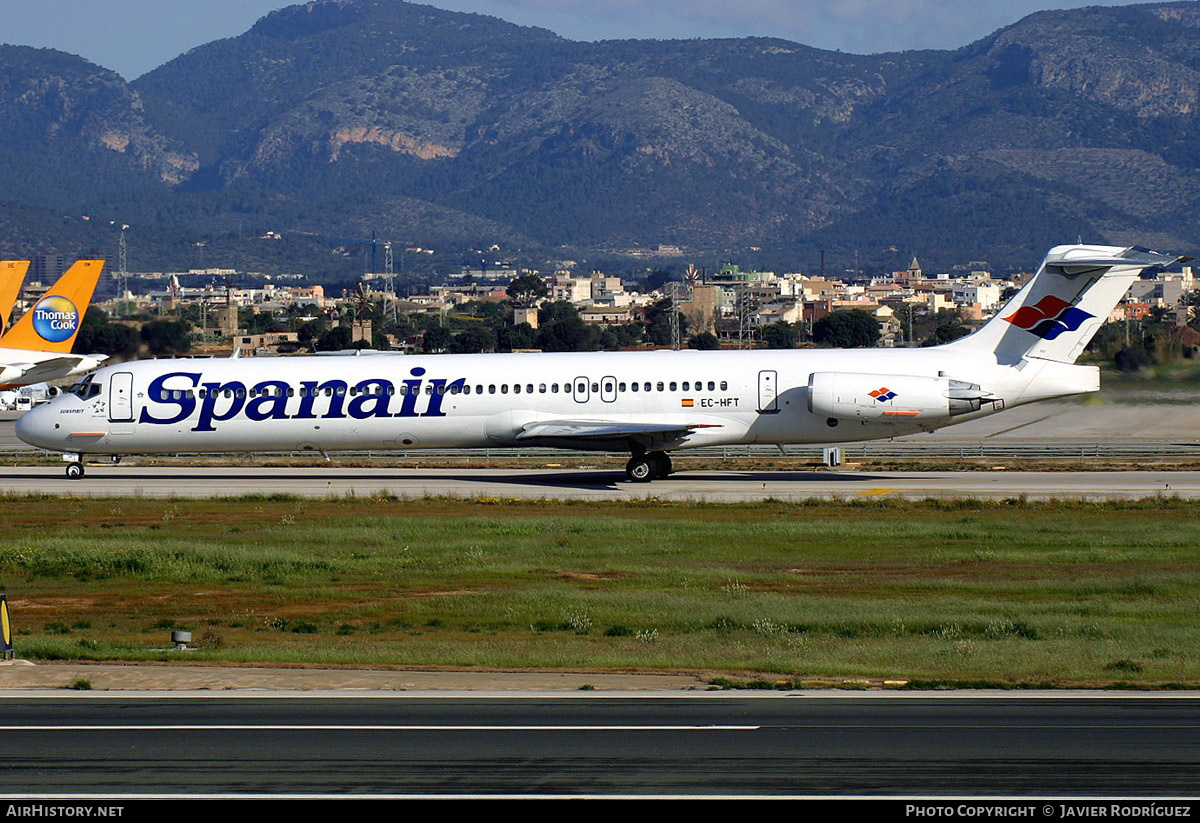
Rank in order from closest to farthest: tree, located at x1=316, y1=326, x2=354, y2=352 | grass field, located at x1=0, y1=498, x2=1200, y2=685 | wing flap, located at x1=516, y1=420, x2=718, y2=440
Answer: grass field, located at x1=0, y1=498, x2=1200, y2=685
wing flap, located at x1=516, y1=420, x2=718, y2=440
tree, located at x1=316, y1=326, x2=354, y2=352

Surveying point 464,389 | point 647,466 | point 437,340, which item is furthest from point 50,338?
point 437,340

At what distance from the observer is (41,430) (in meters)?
44.3

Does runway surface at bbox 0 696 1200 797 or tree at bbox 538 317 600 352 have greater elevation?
tree at bbox 538 317 600 352

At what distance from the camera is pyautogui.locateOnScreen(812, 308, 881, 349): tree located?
127375 mm

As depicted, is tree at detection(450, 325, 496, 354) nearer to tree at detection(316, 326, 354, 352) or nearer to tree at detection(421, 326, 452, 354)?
tree at detection(421, 326, 452, 354)

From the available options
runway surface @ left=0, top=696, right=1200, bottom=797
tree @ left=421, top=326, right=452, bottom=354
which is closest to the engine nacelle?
runway surface @ left=0, top=696, right=1200, bottom=797

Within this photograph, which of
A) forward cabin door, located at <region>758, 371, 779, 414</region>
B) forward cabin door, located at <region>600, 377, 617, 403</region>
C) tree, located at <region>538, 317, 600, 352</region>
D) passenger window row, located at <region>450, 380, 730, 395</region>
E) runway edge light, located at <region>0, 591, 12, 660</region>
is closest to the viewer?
runway edge light, located at <region>0, 591, 12, 660</region>

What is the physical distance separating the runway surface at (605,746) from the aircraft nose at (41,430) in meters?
29.1

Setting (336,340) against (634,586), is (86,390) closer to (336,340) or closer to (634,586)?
(634,586)

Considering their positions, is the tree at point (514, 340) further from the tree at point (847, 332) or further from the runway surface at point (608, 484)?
the runway surface at point (608, 484)

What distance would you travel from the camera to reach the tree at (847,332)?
127375 millimetres

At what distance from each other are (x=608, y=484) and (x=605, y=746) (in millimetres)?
29380

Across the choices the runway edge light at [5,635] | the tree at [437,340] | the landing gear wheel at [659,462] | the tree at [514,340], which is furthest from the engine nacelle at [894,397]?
the tree at [437,340]

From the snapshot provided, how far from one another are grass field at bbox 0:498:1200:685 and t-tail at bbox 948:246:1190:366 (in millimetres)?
5703
